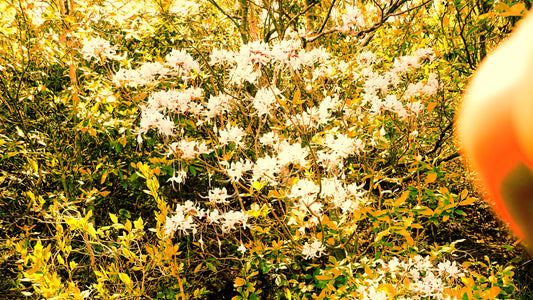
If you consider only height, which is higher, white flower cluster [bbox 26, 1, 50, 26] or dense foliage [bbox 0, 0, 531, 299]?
white flower cluster [bbox 26, 1, 50, 26]

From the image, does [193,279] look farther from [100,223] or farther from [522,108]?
[522,108]

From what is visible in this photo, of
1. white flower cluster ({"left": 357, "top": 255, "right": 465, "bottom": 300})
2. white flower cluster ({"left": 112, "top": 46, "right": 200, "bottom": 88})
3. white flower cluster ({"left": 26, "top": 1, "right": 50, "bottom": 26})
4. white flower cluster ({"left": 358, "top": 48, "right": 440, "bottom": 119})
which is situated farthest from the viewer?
white flower cluster ({"left": 26, "top": 1, "right": 50, "bottom": 26})

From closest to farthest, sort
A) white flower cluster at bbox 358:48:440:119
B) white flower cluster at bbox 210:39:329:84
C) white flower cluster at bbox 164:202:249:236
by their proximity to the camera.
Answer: white flower cluster at bbox 210:39:329:84, white flower cluster at bbox 164:202:249:236, white flower cluster at bbox 358:48:440:119

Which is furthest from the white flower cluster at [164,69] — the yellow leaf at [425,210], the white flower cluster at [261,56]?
the yellow leaf at [425,210]

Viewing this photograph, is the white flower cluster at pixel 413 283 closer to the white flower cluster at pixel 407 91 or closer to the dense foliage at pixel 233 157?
the dense foliage at pixel 233 157

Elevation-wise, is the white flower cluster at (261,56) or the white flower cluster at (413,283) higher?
the white flower cluster at (261,56)

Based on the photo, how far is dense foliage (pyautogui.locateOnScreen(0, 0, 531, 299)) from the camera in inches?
90.7

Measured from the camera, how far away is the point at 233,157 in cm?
327

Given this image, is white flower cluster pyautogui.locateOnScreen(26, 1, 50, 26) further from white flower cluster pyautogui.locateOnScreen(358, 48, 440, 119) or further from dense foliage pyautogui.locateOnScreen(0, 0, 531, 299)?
white flower cluster pyautogui.locateOnScreen(358, 48, 440, 119)

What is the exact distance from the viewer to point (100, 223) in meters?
3.51

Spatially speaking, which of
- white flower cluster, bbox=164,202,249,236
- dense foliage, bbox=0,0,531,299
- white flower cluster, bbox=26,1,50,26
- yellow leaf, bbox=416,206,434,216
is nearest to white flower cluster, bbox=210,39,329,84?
dense foliage, bbox=0,0,531,299

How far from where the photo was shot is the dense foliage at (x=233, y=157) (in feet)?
7.56

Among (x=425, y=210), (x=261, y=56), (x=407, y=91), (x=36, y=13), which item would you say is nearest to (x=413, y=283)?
(x=425, y=210)

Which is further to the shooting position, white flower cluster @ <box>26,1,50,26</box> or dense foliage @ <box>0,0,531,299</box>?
white flower cluster @ <box>26,1,50,26</box>
